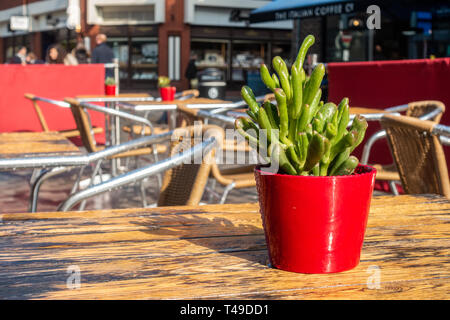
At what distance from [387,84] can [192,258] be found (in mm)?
4400

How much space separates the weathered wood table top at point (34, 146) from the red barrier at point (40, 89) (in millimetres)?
4744

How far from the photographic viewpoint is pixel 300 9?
11055 millimetres

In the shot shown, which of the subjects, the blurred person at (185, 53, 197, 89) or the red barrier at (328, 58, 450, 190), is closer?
the red barrier at (328, 58, 450, 190)

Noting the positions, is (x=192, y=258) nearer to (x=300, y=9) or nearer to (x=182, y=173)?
(x=182, y=173)

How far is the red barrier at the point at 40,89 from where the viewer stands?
7.31 metres

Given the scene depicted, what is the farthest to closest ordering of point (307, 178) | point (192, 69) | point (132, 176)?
point (192, 69) → point (132, 176) → point (307, 178)

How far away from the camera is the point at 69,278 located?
2.90 ft

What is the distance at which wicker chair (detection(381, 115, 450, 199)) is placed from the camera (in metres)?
2.06

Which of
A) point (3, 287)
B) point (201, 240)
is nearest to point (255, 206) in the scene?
point (201, 240)

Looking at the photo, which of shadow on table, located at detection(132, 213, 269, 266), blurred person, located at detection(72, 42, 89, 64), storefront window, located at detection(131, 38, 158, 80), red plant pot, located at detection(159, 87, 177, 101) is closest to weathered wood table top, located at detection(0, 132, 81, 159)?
shadow on table, located at detection(132, 213, 269, 266)

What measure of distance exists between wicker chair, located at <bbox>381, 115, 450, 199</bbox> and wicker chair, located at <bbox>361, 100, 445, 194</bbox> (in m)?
1.04

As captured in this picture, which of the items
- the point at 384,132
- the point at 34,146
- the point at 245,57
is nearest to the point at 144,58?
the point at 245,57

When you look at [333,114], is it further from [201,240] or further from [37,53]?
[37,53]

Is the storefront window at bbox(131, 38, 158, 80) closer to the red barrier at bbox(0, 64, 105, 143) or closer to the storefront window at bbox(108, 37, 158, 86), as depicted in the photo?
the storefront window at bbox(108, 37, 158, 86)
